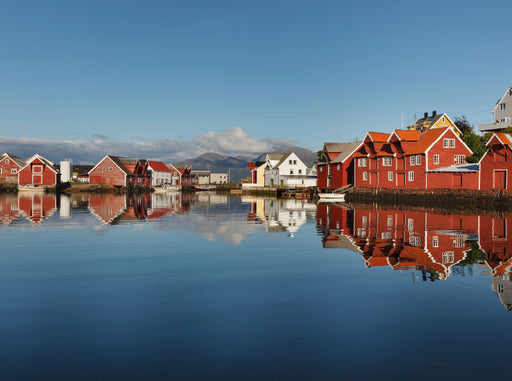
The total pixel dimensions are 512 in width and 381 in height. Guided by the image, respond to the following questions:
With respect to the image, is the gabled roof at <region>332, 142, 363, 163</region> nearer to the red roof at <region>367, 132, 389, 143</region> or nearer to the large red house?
the red roof at <region>367, 132, 389, 143</region>

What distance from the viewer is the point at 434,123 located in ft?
256

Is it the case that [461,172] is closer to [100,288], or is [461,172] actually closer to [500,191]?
[500,191]

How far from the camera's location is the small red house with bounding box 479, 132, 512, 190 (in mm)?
46156

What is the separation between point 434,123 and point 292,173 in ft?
118

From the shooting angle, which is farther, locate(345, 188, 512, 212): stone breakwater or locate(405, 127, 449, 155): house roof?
locate(405, 127, 449, 155): house roof

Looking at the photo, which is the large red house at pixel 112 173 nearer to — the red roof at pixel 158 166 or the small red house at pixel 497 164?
the red roof at pixel 158 166

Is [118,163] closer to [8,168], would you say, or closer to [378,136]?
[8,168]

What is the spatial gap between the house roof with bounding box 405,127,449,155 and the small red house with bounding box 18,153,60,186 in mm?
88220

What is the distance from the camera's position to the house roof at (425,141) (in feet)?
185

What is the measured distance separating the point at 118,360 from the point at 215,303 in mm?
3631

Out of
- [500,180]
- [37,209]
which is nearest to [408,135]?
[500,180]

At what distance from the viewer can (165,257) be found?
56.0 feet

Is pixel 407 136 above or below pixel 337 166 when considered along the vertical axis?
above

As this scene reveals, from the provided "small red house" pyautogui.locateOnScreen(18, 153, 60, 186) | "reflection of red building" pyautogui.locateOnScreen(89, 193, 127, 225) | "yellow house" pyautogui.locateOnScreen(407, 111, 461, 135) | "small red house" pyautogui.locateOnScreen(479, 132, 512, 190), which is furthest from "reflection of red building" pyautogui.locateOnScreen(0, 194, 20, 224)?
"yellow house" pyautogui.locateOnScreen(407, 111, 461, 135)
